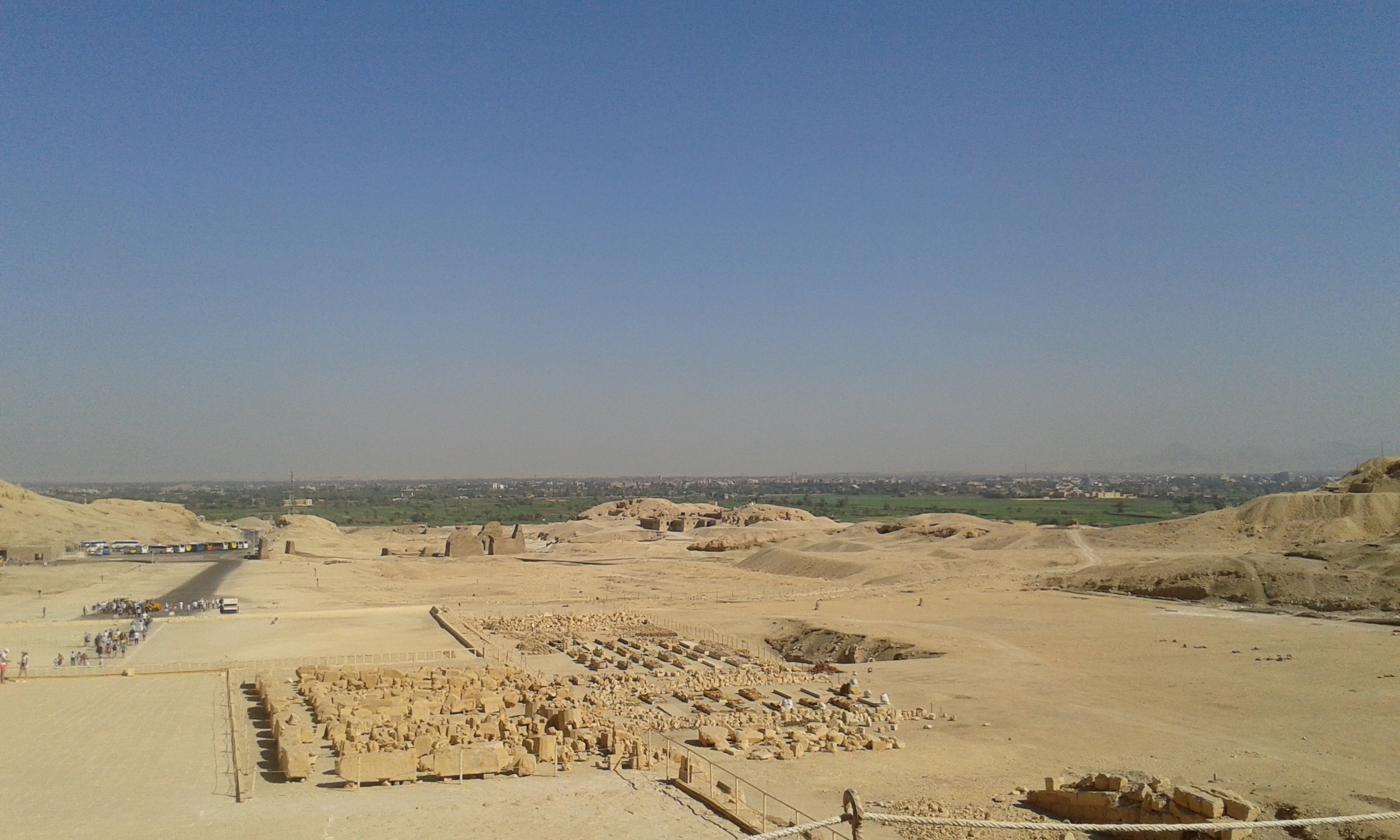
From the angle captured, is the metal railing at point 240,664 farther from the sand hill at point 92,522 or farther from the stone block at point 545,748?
the sand hill at point 92,522

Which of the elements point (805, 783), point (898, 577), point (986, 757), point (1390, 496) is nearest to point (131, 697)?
point (805, 783)

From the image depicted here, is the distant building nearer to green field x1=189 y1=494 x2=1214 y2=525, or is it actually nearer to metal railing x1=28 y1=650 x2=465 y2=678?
metal railing x1=28 y1=650 x2=465 y2=678

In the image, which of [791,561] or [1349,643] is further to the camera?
[791,561]

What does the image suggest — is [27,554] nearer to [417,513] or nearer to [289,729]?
[289,729]

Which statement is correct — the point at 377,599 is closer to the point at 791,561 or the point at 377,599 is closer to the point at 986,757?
the point at 791,561

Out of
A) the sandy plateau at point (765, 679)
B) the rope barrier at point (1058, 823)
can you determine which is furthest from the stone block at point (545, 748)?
the rope barrier at point (1058, 823)

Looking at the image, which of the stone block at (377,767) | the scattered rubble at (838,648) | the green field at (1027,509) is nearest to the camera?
the stone block at (377,767)

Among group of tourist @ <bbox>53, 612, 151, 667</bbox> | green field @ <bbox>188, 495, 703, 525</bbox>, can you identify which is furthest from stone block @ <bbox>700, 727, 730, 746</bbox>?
green field @ <bbox>188, 495, 703, 525</bbox>
